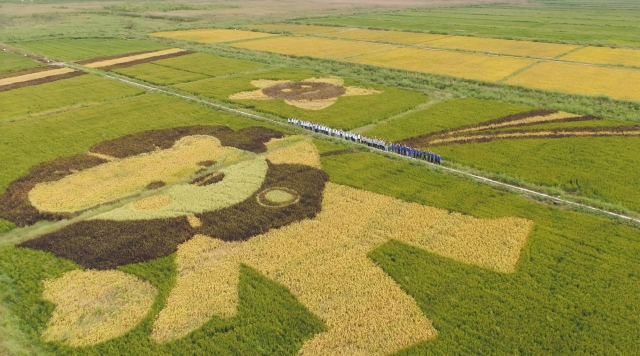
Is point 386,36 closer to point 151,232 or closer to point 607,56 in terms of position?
point 607,56

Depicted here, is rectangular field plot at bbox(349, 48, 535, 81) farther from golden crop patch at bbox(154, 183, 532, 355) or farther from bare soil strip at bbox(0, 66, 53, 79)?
bare soil strip at bbox(0, 66, 53, 79)

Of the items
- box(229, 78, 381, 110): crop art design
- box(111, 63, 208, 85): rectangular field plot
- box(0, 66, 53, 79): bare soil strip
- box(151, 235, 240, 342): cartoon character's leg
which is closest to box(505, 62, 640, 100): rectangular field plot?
box(229, 78, 381, 110): crop art design

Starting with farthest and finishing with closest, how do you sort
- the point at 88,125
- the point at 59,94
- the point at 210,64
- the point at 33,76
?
the point at 210,64 → the point at 33,76 → the point at 59,94 → the point at 88,125

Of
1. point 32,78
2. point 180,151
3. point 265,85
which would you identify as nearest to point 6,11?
point 32,78

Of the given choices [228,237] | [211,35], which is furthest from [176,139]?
[211,35]

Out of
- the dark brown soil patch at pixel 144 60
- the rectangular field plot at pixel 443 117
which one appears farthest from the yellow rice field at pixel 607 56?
the dark brown soil patch at pixel 144 60

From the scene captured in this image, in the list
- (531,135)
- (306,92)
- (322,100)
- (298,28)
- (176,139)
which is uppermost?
(298,28)
